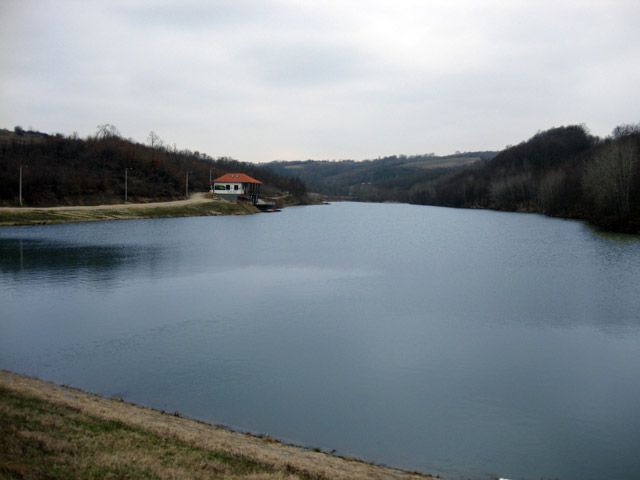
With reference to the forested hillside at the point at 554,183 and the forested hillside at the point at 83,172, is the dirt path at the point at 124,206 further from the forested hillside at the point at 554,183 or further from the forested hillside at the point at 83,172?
the forested hillside at the point at 554,183

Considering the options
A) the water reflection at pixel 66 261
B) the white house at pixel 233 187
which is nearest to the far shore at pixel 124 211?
the white house at pixel 233 187

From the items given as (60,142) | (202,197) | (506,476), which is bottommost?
(506,476)

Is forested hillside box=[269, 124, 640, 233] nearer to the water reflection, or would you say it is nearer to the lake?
the lake

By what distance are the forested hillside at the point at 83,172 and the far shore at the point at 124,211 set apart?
3.97m

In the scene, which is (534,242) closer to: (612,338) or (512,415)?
(612,338)

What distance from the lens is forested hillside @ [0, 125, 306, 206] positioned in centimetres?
6550

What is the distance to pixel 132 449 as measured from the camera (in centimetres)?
719

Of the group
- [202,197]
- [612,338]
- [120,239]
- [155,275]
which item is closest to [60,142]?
[202,197]

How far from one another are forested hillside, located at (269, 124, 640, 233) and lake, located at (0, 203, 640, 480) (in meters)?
31.0

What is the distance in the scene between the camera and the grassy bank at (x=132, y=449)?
6422 mm

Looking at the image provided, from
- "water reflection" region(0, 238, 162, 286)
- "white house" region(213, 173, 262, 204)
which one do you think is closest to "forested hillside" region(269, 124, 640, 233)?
"water reflection" region(0, 238, 162, 286)

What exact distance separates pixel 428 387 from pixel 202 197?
79.4 m

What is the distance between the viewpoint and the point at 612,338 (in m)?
15.5

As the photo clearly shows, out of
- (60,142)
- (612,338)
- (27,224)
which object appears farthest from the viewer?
(60,142)
